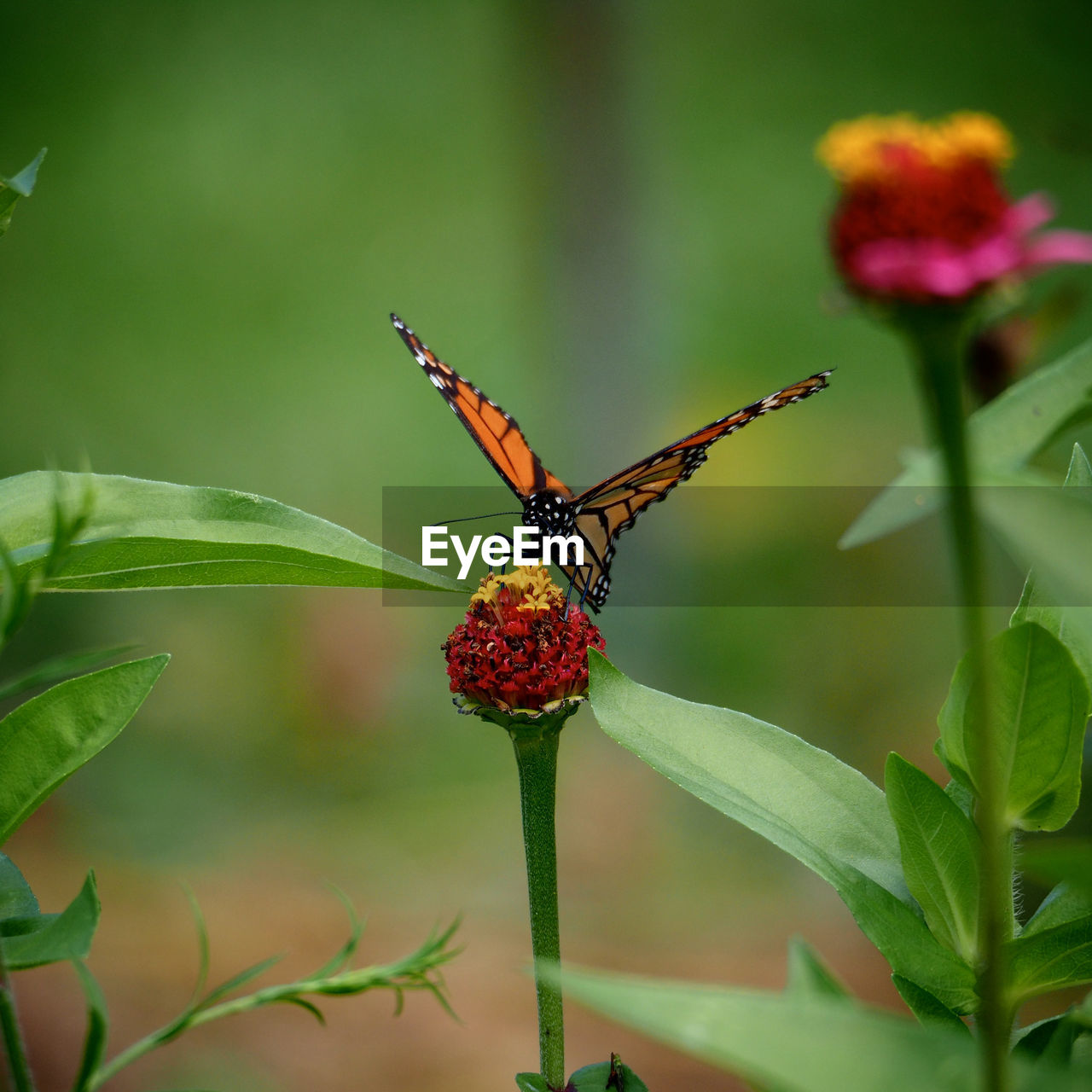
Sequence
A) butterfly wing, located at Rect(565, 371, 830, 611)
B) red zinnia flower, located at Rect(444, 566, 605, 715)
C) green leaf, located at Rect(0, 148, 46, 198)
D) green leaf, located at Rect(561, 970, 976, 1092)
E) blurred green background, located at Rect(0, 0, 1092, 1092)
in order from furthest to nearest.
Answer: blurred green background, located at Rect(0, 0, 1092, 1092)
butterfly wing, located at Rect(565, 371, 830, 611)
red zinnia flower, located at Rect(444, 566, 605, 715)
green leaf, located at Rect(0, 148, 46, 198)
green leaf, located at Rect(561, 970, 976, 1092)

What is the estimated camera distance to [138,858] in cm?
224

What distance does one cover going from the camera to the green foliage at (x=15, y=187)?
293mm

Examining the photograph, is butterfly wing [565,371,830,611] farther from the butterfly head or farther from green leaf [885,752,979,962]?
green leaf [885,752,979,962]

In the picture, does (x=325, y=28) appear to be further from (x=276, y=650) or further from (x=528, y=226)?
(x=276, y=650)

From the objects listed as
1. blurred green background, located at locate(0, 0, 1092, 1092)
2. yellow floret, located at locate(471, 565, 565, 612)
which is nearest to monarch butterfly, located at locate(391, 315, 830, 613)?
yellow floret, located at locate(471, 565, 565, 612)

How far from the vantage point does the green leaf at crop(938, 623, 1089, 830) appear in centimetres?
31

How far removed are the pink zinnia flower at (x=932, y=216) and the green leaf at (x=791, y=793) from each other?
0.16 metres

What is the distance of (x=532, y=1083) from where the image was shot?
361mm

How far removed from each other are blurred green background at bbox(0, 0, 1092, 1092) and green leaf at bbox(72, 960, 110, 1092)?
6.12 feet

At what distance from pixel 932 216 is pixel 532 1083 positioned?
0.29m

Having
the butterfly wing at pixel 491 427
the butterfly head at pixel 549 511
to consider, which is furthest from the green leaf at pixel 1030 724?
the butterfly head at pixel 549 511

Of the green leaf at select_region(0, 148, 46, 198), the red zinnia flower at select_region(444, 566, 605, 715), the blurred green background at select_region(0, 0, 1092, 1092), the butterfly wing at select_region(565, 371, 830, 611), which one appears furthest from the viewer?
the blurred green background at select_region(0, 0, 1092, 1092)

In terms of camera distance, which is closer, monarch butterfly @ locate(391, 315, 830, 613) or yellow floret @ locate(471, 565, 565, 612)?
yellow floret @ locate(471, 565, 565, 612)

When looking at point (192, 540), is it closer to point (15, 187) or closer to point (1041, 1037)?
point (15, 187)
